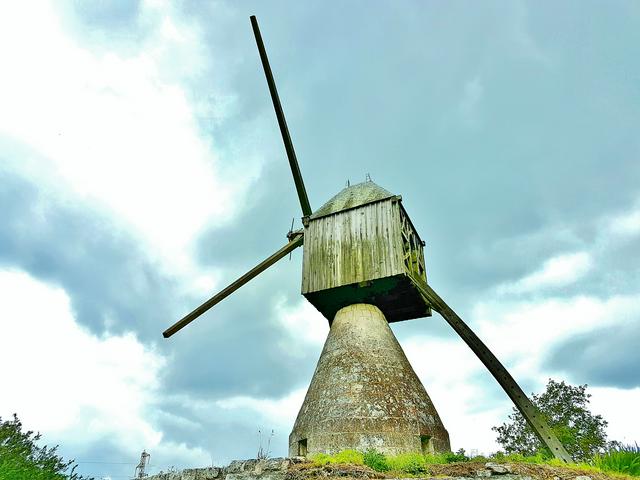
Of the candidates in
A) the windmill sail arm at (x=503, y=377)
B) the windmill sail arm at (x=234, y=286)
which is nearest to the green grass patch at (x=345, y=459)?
the windmill sail arm at (x=503, y=377)

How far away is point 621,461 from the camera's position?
25.8 feet

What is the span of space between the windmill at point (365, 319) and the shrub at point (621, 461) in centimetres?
65

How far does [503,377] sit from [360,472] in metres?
4.59

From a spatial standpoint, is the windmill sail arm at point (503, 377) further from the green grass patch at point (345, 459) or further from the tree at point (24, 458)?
the tree at point (24, 458)

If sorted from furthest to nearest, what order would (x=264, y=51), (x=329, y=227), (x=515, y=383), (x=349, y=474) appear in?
1. (x=264, y=51)
2. (x=329, y=227)
3. (x=515, y=383)
4. (x=349, y=474)

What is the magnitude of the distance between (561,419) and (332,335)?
627 inches

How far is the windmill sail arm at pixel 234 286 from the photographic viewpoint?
14.2 m

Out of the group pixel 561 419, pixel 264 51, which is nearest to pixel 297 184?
pixel 264 51

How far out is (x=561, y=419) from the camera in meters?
21.1

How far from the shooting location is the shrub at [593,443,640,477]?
7.67m

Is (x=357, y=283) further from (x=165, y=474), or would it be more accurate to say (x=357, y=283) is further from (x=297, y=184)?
(x=165, y=474)

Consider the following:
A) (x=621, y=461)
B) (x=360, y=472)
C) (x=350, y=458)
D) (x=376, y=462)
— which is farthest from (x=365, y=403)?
(x=621, y=461)

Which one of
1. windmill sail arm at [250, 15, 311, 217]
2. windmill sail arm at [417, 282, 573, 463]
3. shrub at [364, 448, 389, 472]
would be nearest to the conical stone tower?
shrub at [364, 448, 389, 472]

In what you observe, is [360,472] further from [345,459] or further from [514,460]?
[514,460]
